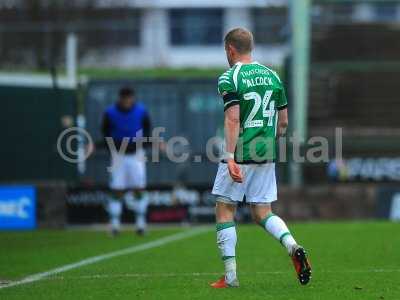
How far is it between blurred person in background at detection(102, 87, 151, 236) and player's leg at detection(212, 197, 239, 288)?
27.2 ft

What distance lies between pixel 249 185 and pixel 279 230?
16.9 inches

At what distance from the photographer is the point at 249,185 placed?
9.22m

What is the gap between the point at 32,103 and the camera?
2192 cm

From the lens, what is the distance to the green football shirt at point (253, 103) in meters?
9.05

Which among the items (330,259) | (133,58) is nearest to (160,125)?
(133,58)

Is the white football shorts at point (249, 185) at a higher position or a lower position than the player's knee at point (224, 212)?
higher

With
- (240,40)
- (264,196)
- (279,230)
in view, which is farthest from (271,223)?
(240,40)

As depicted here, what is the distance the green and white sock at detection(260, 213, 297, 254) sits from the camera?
29.4 feet

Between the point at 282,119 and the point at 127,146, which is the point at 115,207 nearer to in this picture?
the point at 127,146

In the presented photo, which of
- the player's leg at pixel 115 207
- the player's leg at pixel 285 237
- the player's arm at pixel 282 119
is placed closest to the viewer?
the player's leg at pixel 285 237

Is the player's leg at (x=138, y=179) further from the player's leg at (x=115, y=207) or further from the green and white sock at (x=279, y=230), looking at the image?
the green and white sock at (x=279, y=230)

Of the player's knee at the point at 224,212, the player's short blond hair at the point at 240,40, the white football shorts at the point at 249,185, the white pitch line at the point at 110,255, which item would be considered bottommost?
the white pitch line at the point at 110,255

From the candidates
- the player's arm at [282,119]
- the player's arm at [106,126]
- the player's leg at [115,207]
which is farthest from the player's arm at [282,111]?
the player's leg at [115,207]

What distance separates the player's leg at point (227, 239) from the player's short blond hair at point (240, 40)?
1.17 metres
